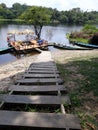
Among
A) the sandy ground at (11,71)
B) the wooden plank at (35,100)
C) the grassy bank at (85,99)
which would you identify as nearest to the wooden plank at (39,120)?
the grassy bank at (85,99)

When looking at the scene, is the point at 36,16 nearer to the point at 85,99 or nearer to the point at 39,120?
the point at 85,99

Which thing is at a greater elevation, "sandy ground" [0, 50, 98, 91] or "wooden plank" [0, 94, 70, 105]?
"wooden plank" [0, 94, 70, 105]

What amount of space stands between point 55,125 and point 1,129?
32.3 inches

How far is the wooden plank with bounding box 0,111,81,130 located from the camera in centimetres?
294

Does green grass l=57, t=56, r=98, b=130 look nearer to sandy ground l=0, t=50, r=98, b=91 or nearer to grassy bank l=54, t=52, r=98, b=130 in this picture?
grassy bank l=54, t=52, r=98, b=130

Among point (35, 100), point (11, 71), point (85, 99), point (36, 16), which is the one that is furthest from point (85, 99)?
point (36, 16)

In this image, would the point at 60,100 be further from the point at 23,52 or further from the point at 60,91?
the point at 23,52

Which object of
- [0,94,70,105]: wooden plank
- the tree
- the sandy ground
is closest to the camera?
[0,94,70,105]: wooden plank

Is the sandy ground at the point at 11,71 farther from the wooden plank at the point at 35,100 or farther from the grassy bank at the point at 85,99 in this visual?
the grassy bank at the point at 85,99

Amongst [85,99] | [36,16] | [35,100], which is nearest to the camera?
[35,100]

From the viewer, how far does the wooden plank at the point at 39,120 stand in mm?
2941

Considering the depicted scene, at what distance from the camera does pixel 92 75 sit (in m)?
6.45

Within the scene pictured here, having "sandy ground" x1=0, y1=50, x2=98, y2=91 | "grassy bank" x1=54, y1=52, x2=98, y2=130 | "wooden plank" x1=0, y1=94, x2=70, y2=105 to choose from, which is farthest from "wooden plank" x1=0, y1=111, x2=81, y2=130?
"sandy ground" x1=0, y1=50, x2=98, y2=91

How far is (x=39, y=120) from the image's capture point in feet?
10.1
